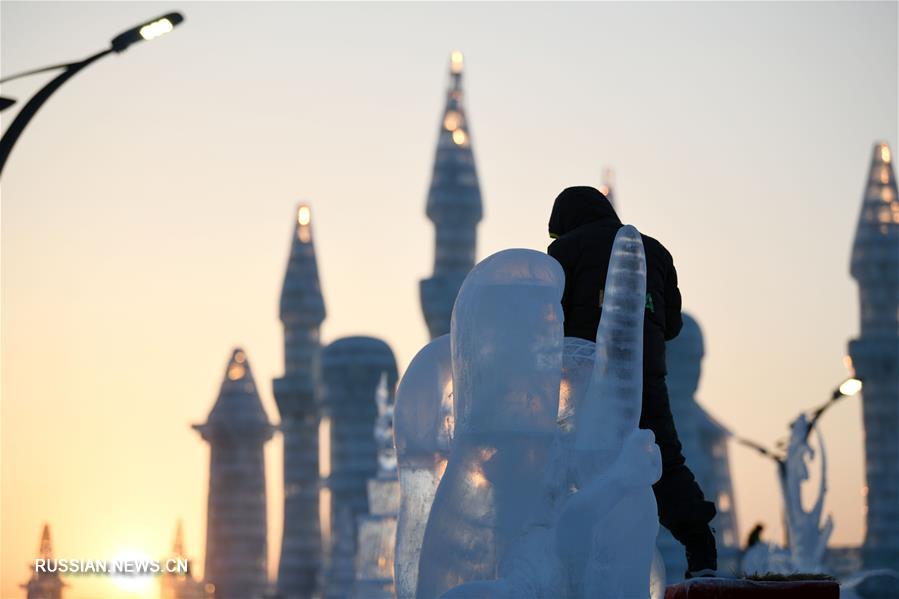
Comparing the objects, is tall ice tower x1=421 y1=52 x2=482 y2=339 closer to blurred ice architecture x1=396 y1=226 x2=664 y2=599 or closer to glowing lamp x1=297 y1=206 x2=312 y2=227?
glowing lamp x1=297 y1=206 x2=312 y2=227

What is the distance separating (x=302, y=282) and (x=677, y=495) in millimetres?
67576

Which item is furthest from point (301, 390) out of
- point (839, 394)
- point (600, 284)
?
point (600, 284)

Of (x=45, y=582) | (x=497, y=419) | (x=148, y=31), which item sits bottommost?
(x=45, y=582)

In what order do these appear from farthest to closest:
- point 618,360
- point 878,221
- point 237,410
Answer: point 237,410, point 878,221, point 618,360

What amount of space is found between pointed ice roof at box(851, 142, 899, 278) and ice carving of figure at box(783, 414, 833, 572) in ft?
130

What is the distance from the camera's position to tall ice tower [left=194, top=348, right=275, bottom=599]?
74.6 m

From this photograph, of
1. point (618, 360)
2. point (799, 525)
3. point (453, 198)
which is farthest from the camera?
point (453, 198)

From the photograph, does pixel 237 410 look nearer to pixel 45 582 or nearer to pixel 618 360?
pixel 45 582

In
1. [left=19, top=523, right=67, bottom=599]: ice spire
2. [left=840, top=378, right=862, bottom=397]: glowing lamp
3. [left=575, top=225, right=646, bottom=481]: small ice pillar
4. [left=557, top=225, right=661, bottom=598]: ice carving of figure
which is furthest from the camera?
[left=840, top=378, right=862, bottom=397]: glowing lamp

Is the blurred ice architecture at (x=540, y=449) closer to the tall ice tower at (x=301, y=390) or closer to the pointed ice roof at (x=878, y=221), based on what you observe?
the pointed ice roof at (x=878, y=221)

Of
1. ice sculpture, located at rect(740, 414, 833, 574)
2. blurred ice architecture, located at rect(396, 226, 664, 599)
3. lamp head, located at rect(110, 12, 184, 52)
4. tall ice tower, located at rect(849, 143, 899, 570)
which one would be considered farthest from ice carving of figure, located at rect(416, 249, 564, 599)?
tall ice tower, located at rect(849, 143, 899, 570)

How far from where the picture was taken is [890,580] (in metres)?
15.6

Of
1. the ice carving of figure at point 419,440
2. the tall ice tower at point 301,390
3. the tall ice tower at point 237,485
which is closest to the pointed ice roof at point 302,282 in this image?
the tall ice tower at point 301,390

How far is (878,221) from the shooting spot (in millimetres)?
71062
